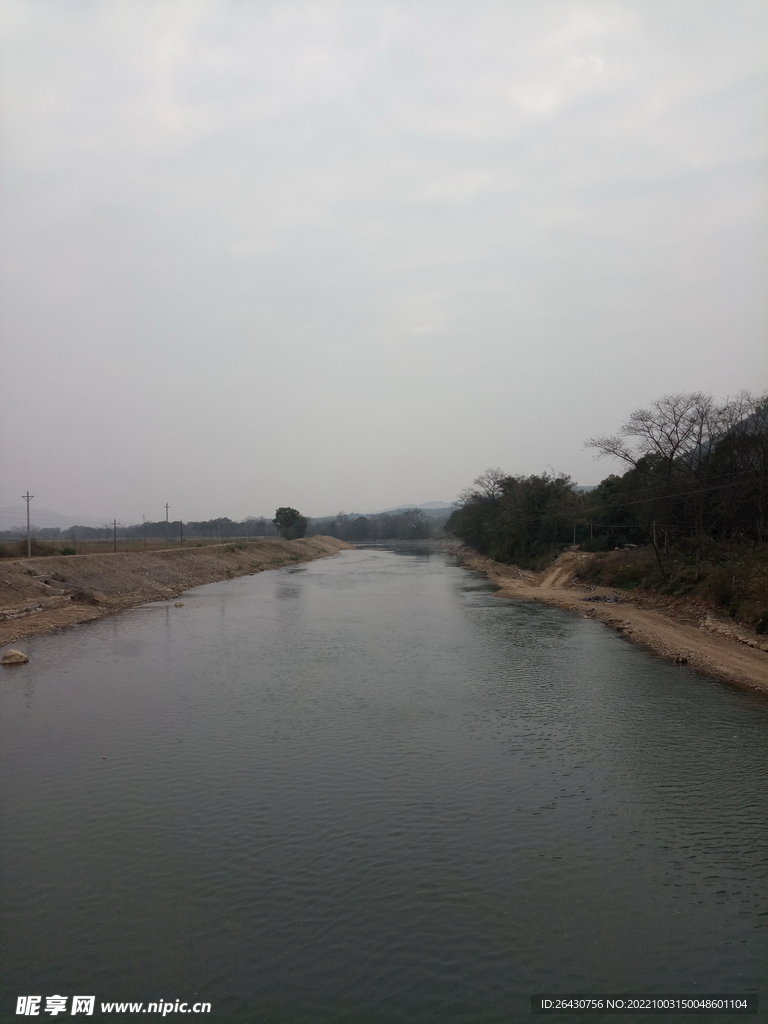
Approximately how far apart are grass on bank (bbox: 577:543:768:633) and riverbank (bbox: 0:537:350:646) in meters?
26.4

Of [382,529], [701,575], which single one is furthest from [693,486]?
[382,529]

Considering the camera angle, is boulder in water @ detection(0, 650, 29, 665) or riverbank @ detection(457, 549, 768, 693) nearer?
riverbank @ detection(457, 549, 768, 693)

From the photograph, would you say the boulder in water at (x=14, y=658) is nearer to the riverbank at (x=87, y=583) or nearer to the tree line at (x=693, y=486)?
the riverbank at (x=87, y=583)

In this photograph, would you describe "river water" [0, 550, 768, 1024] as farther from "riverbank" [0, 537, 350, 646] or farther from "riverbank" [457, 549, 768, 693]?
"riverbank" [0, 537, 350, 646]

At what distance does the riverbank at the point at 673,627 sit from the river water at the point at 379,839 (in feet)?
6.29

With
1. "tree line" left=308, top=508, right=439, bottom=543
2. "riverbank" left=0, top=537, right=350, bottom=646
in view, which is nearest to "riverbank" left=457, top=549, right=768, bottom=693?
"riverbank" left=0, top=537, right=350, bottom=646

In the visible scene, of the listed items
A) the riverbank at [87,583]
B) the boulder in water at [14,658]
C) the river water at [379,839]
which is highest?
the riverbank at [87,583]

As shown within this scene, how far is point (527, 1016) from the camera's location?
6.14 meters

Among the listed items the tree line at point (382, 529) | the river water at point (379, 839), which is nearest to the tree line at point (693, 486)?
the river water at point (379, 839)

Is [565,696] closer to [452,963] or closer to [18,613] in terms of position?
[452,963]

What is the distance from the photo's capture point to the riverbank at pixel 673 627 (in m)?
20.0

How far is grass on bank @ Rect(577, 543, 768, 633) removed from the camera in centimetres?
2409

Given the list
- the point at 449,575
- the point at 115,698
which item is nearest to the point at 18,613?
the point at 115,698

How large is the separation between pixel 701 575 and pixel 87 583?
30.5 metres
